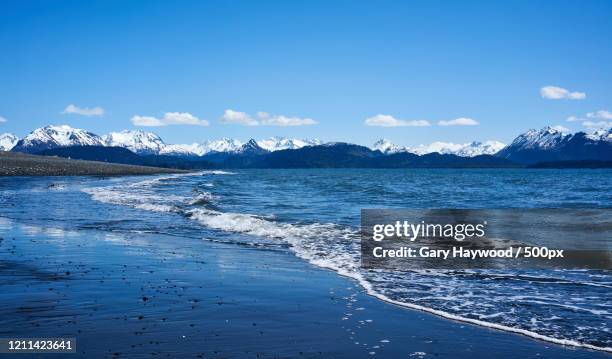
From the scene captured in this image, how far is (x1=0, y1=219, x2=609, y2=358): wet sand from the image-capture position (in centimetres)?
860

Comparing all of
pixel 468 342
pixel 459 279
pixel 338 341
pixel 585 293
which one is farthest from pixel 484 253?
pixel 338 341

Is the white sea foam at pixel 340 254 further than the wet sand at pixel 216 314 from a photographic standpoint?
Yes

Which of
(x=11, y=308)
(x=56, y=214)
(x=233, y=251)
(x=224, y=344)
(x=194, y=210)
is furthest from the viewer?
(x=194, y=210)

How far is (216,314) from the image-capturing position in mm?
10500

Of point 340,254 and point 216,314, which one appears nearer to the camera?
point 216,314

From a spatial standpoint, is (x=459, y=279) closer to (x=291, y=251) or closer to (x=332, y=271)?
(x=332, y=271)

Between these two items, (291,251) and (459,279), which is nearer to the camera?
(459,279)

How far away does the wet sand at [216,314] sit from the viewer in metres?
8.60

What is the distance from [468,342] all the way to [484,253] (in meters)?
11.1

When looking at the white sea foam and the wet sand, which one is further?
the white sea foam

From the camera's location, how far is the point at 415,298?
490 inches

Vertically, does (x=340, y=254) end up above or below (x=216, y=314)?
below

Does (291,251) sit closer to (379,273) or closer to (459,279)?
(379,273)

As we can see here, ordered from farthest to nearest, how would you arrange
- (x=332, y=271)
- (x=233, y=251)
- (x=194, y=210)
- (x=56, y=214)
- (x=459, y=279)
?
(x=194, y=210), (x=56, y=214), (x=233, y=251), (x=332, y=271), (x=459, y=279)
